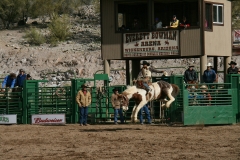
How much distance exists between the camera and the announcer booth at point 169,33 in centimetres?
2841

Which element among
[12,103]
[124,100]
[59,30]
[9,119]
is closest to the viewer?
[124,100]

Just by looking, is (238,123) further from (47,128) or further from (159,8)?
(159,8)

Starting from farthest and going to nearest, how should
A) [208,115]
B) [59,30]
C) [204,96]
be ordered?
[59,30] < [204,96] < [208,115]

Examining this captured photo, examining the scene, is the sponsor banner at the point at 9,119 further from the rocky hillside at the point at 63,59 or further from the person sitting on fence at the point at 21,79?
the rocky hillside at the point at 63,59

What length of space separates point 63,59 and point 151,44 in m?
19.7

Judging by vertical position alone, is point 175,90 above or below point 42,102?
above

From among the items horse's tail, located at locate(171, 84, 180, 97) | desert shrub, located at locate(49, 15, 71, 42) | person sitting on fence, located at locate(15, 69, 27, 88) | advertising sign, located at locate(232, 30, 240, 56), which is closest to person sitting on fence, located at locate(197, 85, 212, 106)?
horse's tail, located at locate(171, 84, 180, 97)

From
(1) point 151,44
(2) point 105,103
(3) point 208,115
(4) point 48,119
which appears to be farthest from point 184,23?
(4) point 48,119

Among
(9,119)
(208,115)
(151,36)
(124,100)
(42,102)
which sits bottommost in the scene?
(9,119)

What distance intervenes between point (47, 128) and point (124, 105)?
137 inches

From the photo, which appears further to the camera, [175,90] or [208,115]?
[208,115]

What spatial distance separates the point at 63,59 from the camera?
48156 mm

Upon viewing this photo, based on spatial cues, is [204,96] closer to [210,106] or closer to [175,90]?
[210,106]

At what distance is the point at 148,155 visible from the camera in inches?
603
